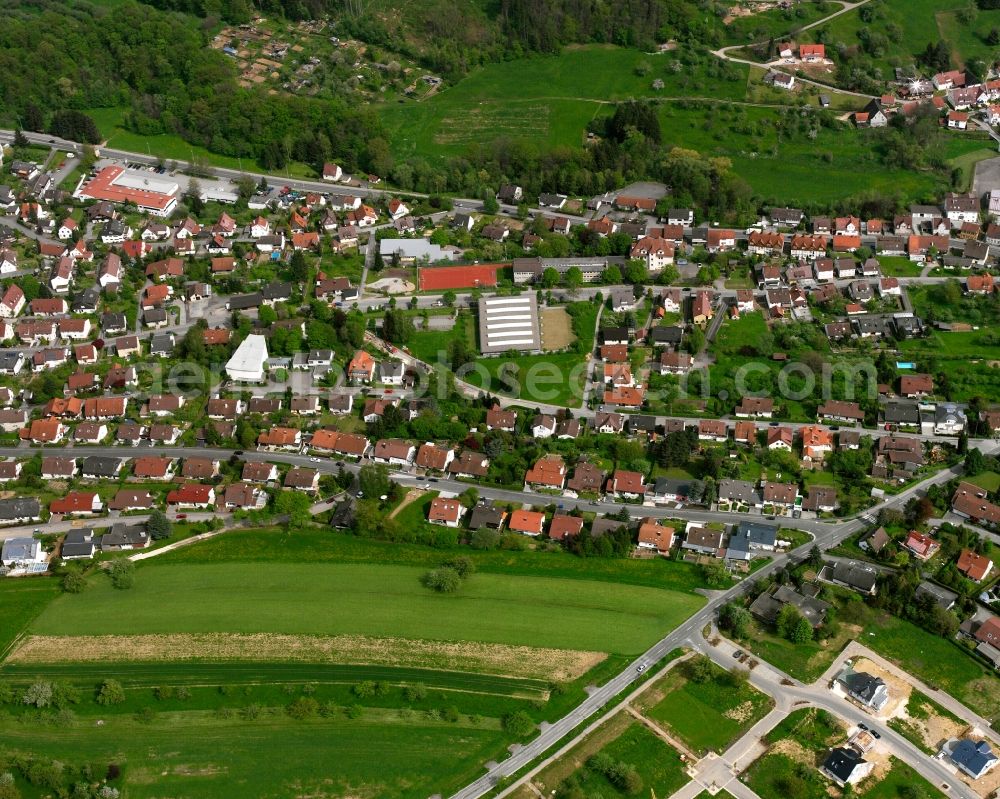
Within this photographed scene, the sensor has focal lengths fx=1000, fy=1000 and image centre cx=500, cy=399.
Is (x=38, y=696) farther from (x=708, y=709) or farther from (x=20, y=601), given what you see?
(x=708, y=709)

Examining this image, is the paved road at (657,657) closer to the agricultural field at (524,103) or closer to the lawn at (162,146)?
the agricultural field at (524,103)

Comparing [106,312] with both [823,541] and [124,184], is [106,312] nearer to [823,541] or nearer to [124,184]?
[124,184]

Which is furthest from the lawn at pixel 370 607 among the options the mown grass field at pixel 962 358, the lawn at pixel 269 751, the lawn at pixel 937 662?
the mown grass field at pixel 962 358

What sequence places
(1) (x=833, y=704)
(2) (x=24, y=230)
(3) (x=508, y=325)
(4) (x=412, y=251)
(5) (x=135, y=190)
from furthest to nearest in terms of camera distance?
(5) (x=135, y=190)
(2) (x=24, y=230)
(4) (x=412, y=251)
(3) (x=508, y=325)
(1) (x=833, y=704)

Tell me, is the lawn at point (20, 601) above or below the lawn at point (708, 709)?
below

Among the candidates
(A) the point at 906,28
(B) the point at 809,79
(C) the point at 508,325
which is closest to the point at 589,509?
(C) the point at 508,325

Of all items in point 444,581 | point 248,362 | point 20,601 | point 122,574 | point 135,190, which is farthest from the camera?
point 135,190
